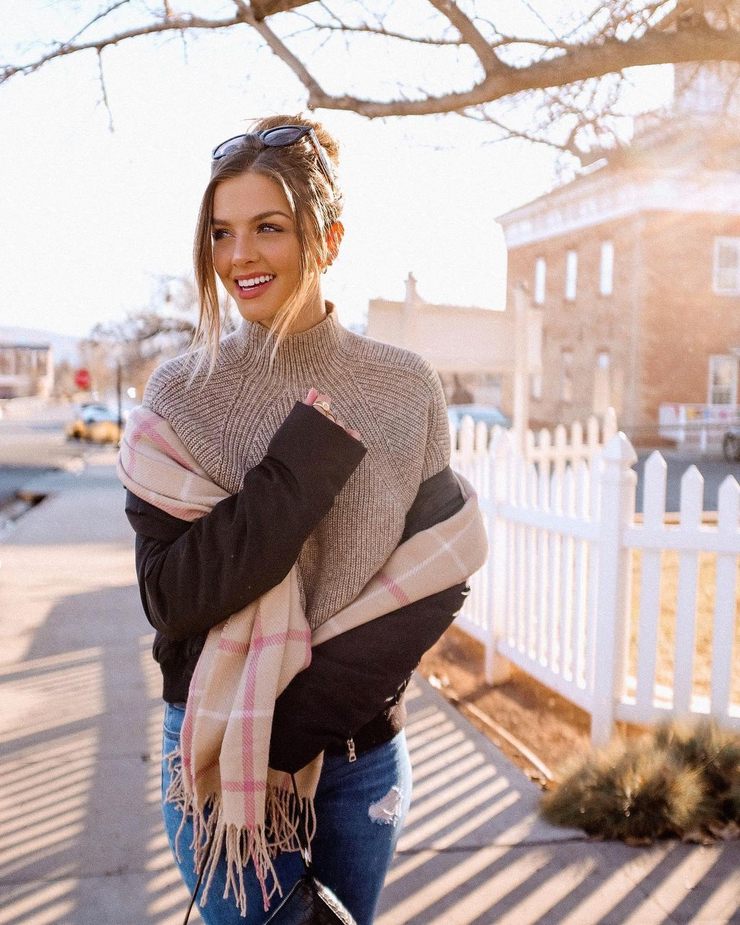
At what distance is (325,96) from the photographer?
14.7ft

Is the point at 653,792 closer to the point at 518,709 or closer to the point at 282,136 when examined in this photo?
the point at 518,709

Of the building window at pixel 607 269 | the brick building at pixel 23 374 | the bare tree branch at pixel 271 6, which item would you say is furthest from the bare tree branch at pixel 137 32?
the brick building at pixel 23 374

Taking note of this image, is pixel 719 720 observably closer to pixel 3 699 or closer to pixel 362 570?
pixel 362 570

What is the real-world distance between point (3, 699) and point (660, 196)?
24.5 metres

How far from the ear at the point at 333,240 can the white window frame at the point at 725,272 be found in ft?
89.3

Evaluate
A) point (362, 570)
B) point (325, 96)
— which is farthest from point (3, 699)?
point (362, 570)

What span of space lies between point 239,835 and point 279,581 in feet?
1.31

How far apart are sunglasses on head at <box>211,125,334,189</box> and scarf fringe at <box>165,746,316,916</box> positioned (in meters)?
1.00

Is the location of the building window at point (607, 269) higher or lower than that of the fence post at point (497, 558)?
higher

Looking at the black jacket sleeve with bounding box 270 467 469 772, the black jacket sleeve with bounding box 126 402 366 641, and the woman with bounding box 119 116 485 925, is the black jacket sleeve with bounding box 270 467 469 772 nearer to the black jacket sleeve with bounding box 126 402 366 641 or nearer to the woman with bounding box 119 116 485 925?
the woman with bounding box 119 116 485 925

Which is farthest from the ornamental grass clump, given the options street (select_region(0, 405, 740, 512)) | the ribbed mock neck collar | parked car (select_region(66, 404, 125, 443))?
parked car (select_region(66, 404, 125, 443))

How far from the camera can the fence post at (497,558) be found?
5.16 m

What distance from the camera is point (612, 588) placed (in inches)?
158

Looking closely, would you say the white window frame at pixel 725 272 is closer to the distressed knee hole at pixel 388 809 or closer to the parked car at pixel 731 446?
the parked car at pixel 731 446
